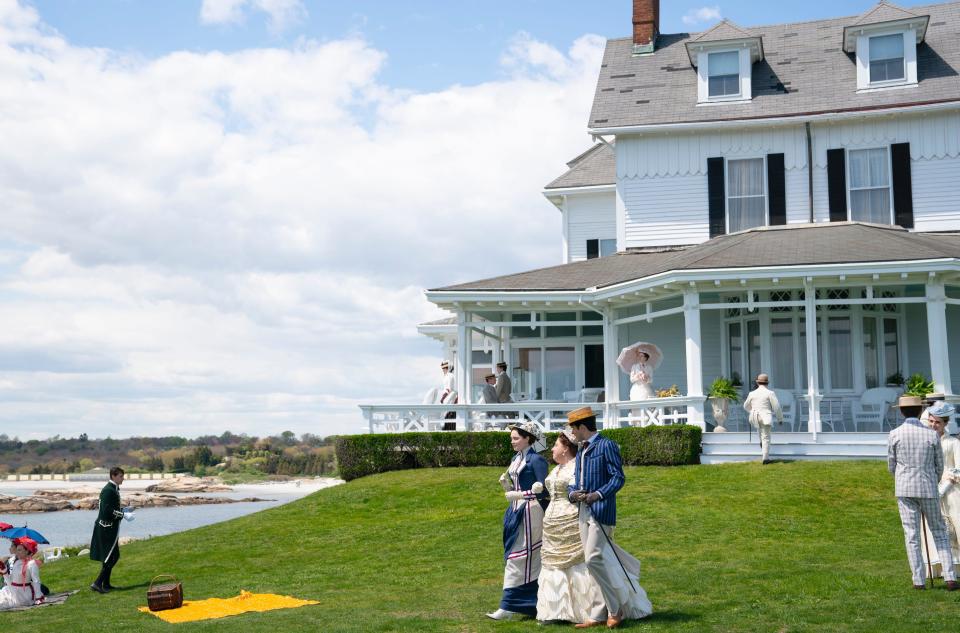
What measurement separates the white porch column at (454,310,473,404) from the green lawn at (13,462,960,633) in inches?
93.1

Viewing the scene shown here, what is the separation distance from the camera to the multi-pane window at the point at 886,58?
981 inches

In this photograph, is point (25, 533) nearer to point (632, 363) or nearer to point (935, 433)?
point (935, 433)

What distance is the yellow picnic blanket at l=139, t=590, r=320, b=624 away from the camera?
11523 millimetres

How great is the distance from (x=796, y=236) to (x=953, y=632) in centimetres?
1541

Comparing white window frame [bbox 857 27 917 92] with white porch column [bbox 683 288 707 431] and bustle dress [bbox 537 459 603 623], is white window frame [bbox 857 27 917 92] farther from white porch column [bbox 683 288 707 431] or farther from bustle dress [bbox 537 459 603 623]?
bustle dress [bbox 537 459 603 623]

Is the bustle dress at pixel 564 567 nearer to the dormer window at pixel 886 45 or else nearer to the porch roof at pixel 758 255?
the porch roof at pixel 758 255

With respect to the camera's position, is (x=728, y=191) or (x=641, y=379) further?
(x=728, y=191)

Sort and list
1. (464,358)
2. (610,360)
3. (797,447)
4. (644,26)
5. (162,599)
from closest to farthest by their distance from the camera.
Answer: (162,599), (797,447), (610,360), (464,358), (644,26)

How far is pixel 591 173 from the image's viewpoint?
30.9m

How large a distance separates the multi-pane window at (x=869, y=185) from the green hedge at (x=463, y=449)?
7720mm

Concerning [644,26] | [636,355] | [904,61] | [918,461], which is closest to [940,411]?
[918,461]

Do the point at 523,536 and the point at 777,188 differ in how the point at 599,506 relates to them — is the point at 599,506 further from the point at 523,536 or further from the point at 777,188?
the point at 777,188

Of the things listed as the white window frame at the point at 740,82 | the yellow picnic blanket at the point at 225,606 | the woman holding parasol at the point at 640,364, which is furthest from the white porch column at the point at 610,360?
the yellow picnic blanket at the point at 225,606

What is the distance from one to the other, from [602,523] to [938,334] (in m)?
12.7
